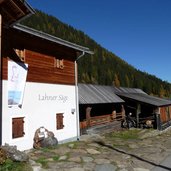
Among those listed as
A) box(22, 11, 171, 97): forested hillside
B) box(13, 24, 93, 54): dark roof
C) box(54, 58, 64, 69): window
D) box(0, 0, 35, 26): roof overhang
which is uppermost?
box(22, 11, 171, 97): forested hillside

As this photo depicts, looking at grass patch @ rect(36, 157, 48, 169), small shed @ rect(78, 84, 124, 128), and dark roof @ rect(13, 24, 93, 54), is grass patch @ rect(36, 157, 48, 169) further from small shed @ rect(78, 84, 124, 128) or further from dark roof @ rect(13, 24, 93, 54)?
small shed @ rect(78, 84, 124, 128)

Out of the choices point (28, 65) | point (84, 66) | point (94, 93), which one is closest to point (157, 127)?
point (94, 93)

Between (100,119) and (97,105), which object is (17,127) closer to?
(100,119)

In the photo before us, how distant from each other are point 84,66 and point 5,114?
379 feet

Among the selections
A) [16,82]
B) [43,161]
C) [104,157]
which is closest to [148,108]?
[104,157]

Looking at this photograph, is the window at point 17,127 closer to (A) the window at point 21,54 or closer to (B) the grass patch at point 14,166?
(A) the window at point 21,54

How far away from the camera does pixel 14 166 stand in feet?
35.4

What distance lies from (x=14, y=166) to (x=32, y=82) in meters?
6.34

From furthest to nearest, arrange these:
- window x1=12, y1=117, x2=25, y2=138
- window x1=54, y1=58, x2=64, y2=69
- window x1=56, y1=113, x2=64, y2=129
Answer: window x1=54, y1=58, x2=64, y2=69, window x1=56, y1=113, x2=64, y2=129, window x1=12, y1=117, x2=25, y2=138

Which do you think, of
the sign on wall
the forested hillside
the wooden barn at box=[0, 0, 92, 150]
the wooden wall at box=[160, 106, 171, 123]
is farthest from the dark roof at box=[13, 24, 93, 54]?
the forested hillside

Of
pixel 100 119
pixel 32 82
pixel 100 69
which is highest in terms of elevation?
pixel 100 69

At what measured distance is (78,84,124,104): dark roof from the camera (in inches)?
951

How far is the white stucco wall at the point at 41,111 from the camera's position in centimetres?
1440

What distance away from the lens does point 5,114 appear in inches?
559
